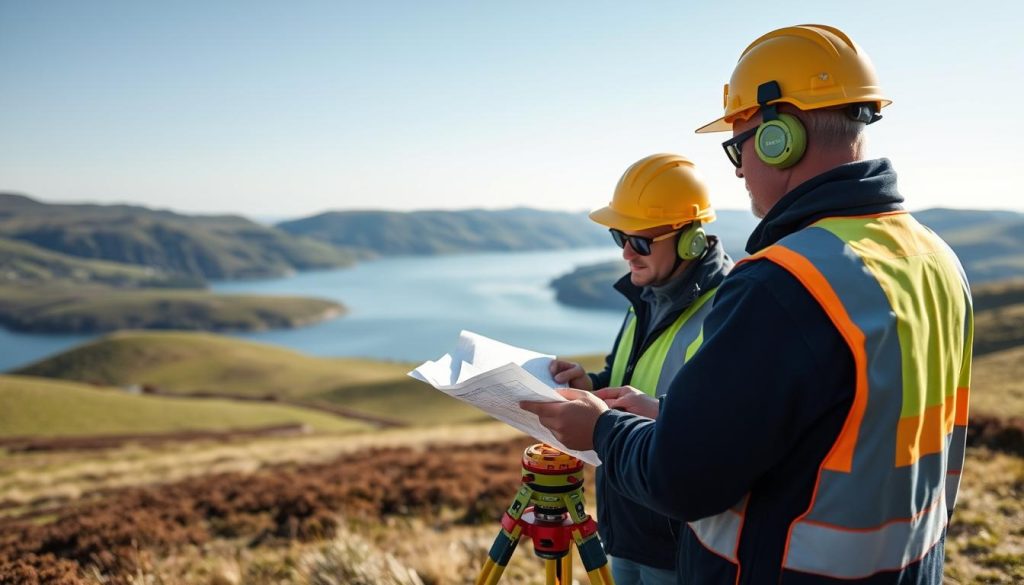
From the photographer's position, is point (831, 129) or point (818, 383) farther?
point (831, 129)

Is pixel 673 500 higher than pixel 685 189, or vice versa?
pixel 685 189

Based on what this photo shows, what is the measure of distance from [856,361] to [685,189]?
77.6 inches

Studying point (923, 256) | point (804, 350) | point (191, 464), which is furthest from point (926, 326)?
point (191, 464)

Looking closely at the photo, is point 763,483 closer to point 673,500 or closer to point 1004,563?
point 673,500

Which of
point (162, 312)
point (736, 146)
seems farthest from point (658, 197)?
point (162, 312)

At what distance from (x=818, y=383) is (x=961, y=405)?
87 cm

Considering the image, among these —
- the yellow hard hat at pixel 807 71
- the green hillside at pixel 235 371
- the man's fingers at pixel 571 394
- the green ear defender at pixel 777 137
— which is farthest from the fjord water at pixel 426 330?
the green ear defender at pixel 777 137

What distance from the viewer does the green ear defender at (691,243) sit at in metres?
3.28

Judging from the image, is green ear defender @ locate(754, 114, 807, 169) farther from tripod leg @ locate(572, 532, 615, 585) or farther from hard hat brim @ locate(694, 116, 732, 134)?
tripod leg @ locate(572, 532, 615, 585)

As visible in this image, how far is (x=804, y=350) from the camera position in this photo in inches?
61.1

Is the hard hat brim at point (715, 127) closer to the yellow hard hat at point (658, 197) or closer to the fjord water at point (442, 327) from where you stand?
the yellow hard hat at point (658, 197)

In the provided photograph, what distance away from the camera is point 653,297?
345 cm

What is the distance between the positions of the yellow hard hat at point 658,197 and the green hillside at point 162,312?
160640 mm

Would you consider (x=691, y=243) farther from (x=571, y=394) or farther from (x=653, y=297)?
(x=571, y=394)
